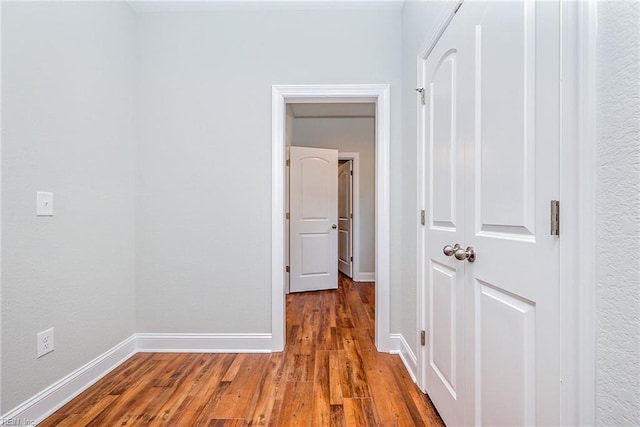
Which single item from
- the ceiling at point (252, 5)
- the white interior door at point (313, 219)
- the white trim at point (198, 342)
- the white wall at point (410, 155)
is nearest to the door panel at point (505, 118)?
the white wall at point (410, 155)

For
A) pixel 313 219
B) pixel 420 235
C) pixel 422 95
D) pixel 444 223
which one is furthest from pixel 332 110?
pixel 444 223

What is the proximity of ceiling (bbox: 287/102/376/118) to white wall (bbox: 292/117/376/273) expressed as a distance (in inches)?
3.9

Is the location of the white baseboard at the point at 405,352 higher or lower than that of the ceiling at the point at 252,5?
lower

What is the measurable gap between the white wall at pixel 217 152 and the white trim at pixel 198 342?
0.06 meters

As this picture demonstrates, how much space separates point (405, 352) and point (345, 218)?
2.97 m

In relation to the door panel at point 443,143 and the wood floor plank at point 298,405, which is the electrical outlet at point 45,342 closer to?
the wood floor plank at point 298,405

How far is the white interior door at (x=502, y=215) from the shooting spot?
798 mm

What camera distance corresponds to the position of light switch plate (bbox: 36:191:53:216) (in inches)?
58.8

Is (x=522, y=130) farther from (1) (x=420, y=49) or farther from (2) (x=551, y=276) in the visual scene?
(1) (x=420, y=49)

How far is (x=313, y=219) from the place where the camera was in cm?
403

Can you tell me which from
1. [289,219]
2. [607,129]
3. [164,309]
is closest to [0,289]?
[164,309]

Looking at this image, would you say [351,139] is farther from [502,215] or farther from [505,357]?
[505,357]

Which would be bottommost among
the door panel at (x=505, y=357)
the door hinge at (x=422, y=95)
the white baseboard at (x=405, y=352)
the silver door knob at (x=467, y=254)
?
the white baseboard at (x=405, y=352)

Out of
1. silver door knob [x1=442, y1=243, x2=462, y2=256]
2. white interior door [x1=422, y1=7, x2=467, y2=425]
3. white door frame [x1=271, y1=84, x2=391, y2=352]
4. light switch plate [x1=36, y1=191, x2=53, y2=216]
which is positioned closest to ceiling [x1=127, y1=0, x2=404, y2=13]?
white door frame [x1=271, y1=84, x2=391, y2=352]
